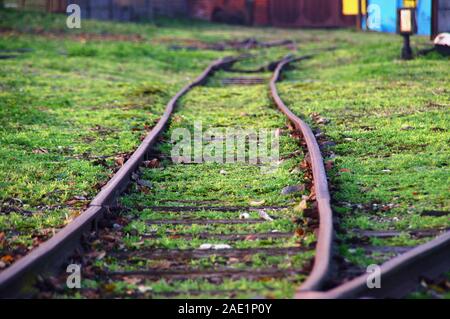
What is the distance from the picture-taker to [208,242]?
6719mm

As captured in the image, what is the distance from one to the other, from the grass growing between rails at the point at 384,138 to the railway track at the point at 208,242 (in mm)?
320

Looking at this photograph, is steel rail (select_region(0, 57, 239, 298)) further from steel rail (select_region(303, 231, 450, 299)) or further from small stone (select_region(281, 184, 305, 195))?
steel rail (select_region(303, 231, 450, 299))

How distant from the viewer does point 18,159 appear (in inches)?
399

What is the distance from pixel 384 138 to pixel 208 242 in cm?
459

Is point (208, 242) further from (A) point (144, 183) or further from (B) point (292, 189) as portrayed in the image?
(A) point (144, 183)

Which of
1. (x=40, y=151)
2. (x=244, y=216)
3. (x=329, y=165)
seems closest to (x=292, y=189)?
(x=244, y=216)

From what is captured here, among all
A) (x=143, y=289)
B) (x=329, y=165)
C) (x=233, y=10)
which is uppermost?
(x=233, y=10)

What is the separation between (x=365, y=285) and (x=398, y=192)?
9.81 ft

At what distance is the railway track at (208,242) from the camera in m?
5.55

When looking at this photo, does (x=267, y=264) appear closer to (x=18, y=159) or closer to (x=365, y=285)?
(x=365, y=285)

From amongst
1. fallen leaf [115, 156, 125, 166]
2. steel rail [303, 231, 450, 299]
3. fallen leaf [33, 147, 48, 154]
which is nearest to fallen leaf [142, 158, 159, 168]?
fallen leaf [115, 156, 125, 166]

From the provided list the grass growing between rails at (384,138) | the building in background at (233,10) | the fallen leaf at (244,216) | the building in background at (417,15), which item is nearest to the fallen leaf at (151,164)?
the grass growing between rails at (384,138)

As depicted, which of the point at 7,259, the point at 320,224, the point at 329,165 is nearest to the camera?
the point at 7,259
